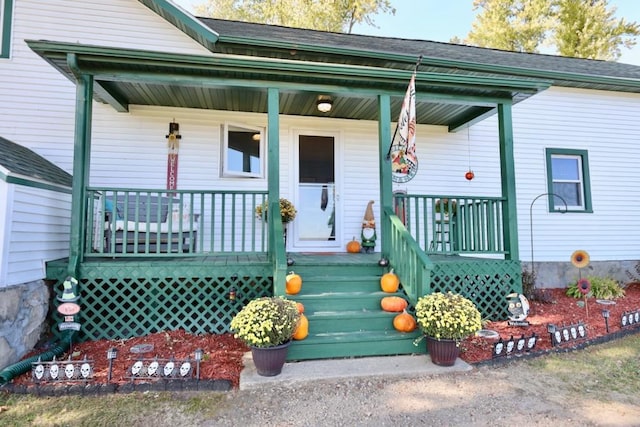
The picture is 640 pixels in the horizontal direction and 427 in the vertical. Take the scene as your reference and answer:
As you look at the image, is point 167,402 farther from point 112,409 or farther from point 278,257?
point 278,257

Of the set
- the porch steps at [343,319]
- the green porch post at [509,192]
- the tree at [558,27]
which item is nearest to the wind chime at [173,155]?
the porch steps at [343,319]

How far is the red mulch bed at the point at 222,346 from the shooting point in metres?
3.08

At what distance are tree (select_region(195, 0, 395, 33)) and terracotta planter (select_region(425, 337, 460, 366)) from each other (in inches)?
521

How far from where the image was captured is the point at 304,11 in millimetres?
13523

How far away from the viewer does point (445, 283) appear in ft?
14.7

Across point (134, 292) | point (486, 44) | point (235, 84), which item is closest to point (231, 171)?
point (235, 84)

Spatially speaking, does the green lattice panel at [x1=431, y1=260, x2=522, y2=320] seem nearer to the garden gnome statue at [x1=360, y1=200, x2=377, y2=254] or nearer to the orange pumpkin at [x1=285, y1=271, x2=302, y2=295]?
the garden gnome statue at [x1=360, y1=200, x2=377, y2=254]

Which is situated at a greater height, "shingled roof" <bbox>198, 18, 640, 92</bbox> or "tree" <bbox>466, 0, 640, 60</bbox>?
"tree" <bbox>466, 0, 640, 60</bbox>

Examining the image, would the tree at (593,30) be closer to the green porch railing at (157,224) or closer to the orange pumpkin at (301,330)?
the green porch railing at (157,224)

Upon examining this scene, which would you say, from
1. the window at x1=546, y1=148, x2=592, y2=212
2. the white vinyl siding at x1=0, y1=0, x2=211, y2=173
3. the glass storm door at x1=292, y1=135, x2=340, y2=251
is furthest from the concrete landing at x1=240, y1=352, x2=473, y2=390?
the window at x1=546, y1=148, x2=592, y2=212

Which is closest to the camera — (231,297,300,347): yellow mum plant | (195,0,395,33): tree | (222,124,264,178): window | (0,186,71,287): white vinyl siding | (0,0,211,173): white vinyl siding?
(231,297,300,347): yellow mum plant

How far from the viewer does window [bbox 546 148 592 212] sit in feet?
22.5

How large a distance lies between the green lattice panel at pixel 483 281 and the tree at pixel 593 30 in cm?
A: 1324

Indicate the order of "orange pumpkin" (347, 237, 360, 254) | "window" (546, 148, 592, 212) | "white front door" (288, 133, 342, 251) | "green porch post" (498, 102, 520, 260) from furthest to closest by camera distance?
"window" (546, 148, 592, 212) < "white front door" (288, 133, 342, 251) < "orange pumpkin" (347, 237, 360, 254) < "green porch post" (498, 102, 520, 260)
